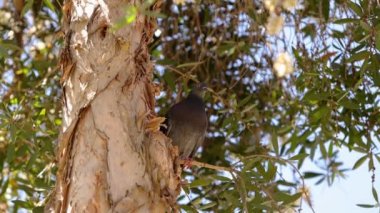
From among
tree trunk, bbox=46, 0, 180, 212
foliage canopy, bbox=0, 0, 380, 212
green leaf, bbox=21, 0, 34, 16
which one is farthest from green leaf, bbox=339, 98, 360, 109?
green leaf, bbox=21, 0, 34, 16

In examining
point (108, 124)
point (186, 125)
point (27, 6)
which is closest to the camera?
point (108, 124)

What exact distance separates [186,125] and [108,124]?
4.43 ft

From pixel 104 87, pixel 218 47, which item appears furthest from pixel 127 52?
pixel 218 47

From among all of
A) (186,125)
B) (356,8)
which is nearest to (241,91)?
(186,125)

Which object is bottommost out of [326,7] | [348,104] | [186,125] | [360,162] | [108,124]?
[108,124]

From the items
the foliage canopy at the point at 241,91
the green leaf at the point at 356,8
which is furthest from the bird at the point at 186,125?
the green leaf at the point at 356,8

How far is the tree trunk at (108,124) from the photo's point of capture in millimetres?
1936

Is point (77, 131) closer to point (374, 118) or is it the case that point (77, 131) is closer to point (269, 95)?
point (374, 118)

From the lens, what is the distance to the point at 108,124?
2033 millimetres

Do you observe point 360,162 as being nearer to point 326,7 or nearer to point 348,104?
point 348,104

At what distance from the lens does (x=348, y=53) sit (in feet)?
10.5

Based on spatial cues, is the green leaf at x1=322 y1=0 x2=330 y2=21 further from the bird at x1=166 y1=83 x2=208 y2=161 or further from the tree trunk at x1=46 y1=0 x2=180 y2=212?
the tree trunk at x1=46 y1=0 x2=180 y2=212

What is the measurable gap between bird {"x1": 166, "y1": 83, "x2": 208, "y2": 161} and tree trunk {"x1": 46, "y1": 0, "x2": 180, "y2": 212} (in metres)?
1.07

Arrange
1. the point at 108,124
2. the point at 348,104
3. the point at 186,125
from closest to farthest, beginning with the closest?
the point at 108,124 < the point at 348,104 < the point at 186,125
